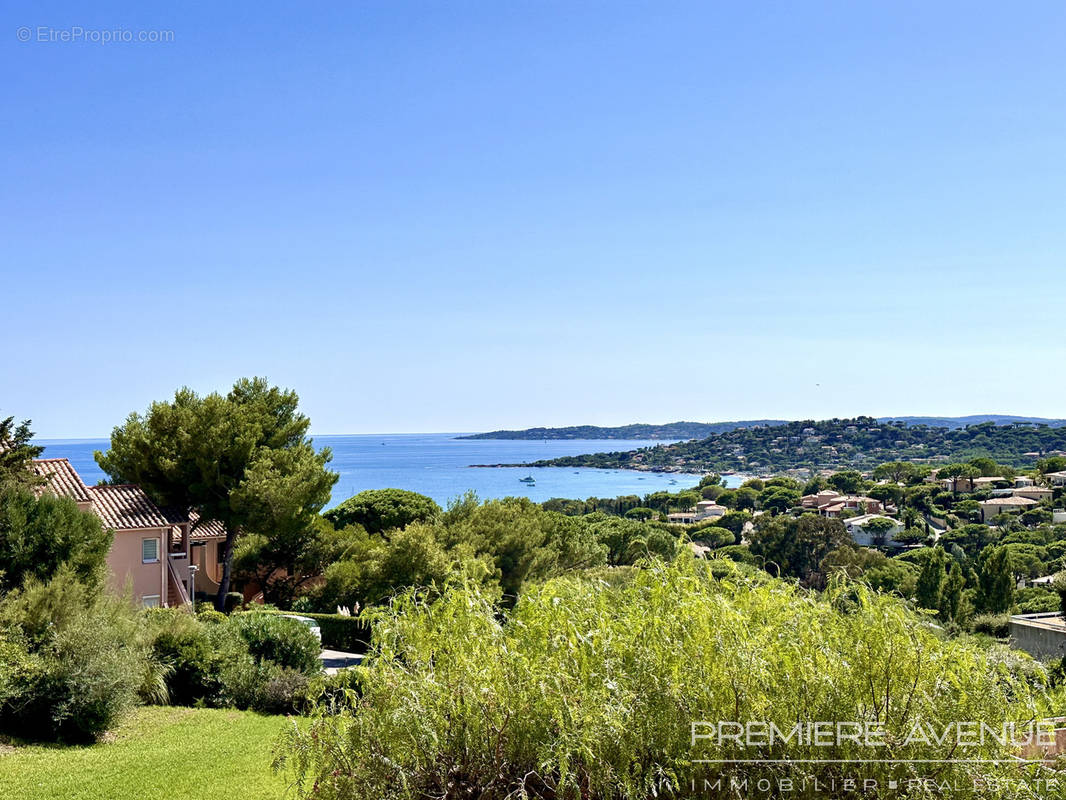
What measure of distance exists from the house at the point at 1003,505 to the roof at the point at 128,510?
8030 cm

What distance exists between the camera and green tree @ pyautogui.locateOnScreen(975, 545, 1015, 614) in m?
38.5

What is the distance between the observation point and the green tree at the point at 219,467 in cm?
2748

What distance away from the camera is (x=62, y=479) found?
2398 centimetres

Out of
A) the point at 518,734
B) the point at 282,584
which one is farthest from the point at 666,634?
the point at 282,584

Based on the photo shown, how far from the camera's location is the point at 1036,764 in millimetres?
3854

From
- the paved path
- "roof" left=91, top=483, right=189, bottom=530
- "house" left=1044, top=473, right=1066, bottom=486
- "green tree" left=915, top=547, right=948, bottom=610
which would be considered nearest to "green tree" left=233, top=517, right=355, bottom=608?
"roof" left=91, top=483, right=189, bottom=530

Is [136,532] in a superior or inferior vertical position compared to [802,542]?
superior

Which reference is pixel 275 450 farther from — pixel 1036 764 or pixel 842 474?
pixel 842 474

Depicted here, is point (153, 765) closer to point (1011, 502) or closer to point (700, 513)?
point (700, 513)

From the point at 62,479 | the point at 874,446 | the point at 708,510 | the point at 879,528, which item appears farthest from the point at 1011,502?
the point at 874,446

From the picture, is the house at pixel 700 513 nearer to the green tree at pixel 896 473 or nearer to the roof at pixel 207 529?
the green tree at pixel 896 473

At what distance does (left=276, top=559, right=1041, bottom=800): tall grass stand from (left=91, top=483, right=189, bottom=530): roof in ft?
72.2

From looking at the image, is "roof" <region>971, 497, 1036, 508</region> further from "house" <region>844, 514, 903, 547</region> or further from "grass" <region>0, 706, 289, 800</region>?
"grass" <region>0, 706, 289, 800</region>

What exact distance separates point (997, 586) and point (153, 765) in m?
39.1
